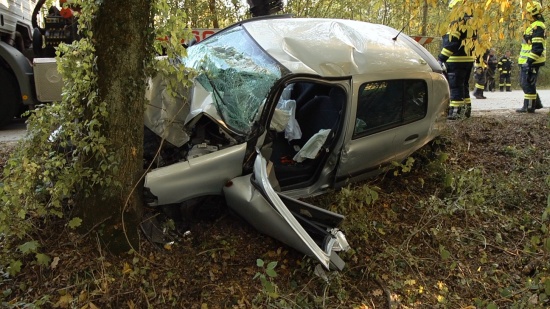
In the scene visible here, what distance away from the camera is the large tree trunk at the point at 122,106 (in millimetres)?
2662

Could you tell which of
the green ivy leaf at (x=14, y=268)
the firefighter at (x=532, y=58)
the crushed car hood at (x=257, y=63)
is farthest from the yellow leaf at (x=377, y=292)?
the firefighter at (x=532, y=58)

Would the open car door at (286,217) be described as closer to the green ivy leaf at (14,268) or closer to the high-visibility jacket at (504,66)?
the green ivy leaf at (14,268)

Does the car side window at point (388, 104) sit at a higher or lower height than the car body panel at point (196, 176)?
higher

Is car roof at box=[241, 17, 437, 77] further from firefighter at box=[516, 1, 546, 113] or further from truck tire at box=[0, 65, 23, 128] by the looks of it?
firefighter at box=[516, 1, 546, 113]

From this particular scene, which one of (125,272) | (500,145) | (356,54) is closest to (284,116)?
(356,54)

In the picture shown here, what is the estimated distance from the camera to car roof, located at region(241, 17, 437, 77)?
361 centimetres

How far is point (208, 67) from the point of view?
3709mm

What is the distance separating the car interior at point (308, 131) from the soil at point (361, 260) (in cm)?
35

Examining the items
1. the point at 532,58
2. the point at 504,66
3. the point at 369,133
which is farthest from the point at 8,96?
the point at 504,66

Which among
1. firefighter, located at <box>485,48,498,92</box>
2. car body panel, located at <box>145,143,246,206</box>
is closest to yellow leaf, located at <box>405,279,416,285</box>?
car body panel, located at <box>145,143,246,206</box>

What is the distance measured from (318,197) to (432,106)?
1619mm

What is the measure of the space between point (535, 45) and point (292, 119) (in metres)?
6.34

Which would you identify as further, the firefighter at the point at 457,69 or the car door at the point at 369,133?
the firefighter at the point at 457,69

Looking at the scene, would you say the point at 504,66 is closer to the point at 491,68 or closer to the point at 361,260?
the point at 491,68
